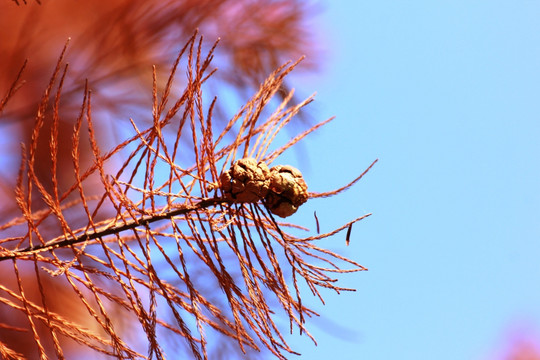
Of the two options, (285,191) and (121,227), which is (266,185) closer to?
(285,191)

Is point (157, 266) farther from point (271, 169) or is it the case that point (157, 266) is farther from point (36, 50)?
point (271, 169)

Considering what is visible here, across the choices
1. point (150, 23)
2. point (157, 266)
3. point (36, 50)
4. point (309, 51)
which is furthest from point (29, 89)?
point (309, 51)

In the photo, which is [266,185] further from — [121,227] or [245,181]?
A: [121,227]

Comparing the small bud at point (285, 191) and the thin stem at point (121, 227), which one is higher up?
the small bud at point (285, 191)

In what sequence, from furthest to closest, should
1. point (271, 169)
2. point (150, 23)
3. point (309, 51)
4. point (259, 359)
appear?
point (309, 51)
point (150, 23)
point (259, 359)
point (271, 169)

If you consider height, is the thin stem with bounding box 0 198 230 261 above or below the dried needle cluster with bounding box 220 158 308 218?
below

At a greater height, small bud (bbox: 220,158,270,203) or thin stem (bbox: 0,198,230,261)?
small bud (bbox: 220,158,270,203)

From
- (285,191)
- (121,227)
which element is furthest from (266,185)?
(121,227)

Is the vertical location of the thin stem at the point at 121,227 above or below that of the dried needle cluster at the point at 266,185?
below
